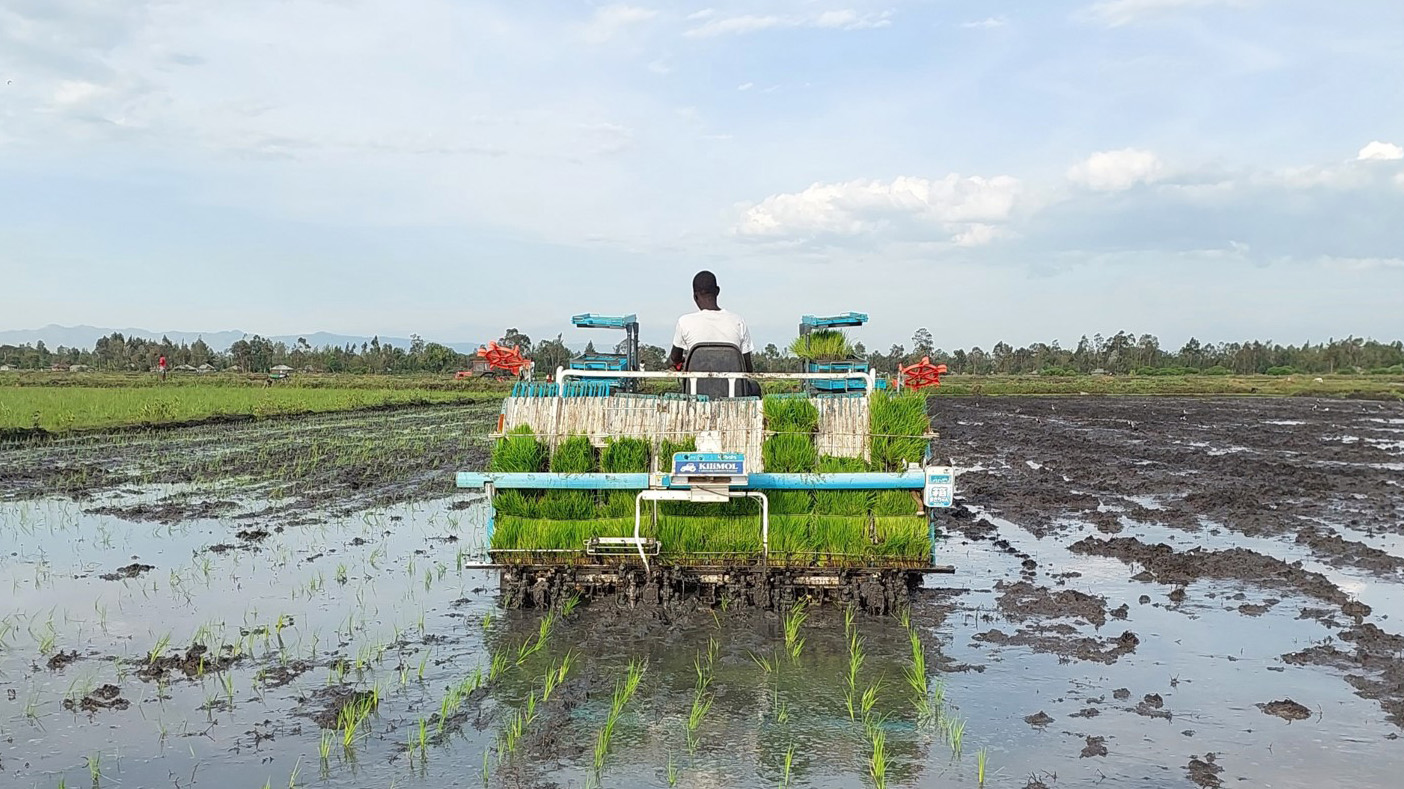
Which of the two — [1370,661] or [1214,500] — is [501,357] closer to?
[1370,661]

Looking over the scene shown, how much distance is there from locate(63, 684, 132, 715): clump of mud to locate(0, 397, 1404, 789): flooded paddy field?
0.11 feet

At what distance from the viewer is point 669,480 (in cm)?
701

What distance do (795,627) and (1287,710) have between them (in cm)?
276

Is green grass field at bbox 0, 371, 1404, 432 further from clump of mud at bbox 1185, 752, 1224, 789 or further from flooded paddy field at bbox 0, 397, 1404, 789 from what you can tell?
clump of mud at bbox 1185, 752, 1224, 789

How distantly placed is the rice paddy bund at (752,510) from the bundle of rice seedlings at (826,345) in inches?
53.9

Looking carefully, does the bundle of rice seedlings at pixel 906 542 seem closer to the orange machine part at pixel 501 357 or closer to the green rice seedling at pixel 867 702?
the green rice seedling at pixel 867 702

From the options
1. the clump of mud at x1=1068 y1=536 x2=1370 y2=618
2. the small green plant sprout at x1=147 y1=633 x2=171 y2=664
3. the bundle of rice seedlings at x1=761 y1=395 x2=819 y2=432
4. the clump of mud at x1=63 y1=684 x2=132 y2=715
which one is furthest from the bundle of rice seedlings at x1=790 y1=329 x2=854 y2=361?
the clump of mud at x1=63 y1=684 x2=132 y2=715

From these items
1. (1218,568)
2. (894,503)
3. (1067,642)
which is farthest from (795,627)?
(1218,568)

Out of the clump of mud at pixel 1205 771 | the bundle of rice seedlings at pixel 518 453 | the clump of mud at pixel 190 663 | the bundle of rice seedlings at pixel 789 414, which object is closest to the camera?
the clump of mud at pixel 1205 771

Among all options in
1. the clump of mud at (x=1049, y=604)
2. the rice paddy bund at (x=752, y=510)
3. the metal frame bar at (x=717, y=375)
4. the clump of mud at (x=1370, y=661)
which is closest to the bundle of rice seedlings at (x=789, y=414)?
the rice paddy bund at (x=752, y=510)

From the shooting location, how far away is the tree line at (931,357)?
73.0m

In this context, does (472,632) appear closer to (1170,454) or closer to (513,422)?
(513,422)

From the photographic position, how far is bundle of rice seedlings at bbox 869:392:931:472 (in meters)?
7.59

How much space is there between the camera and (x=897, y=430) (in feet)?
25.0
